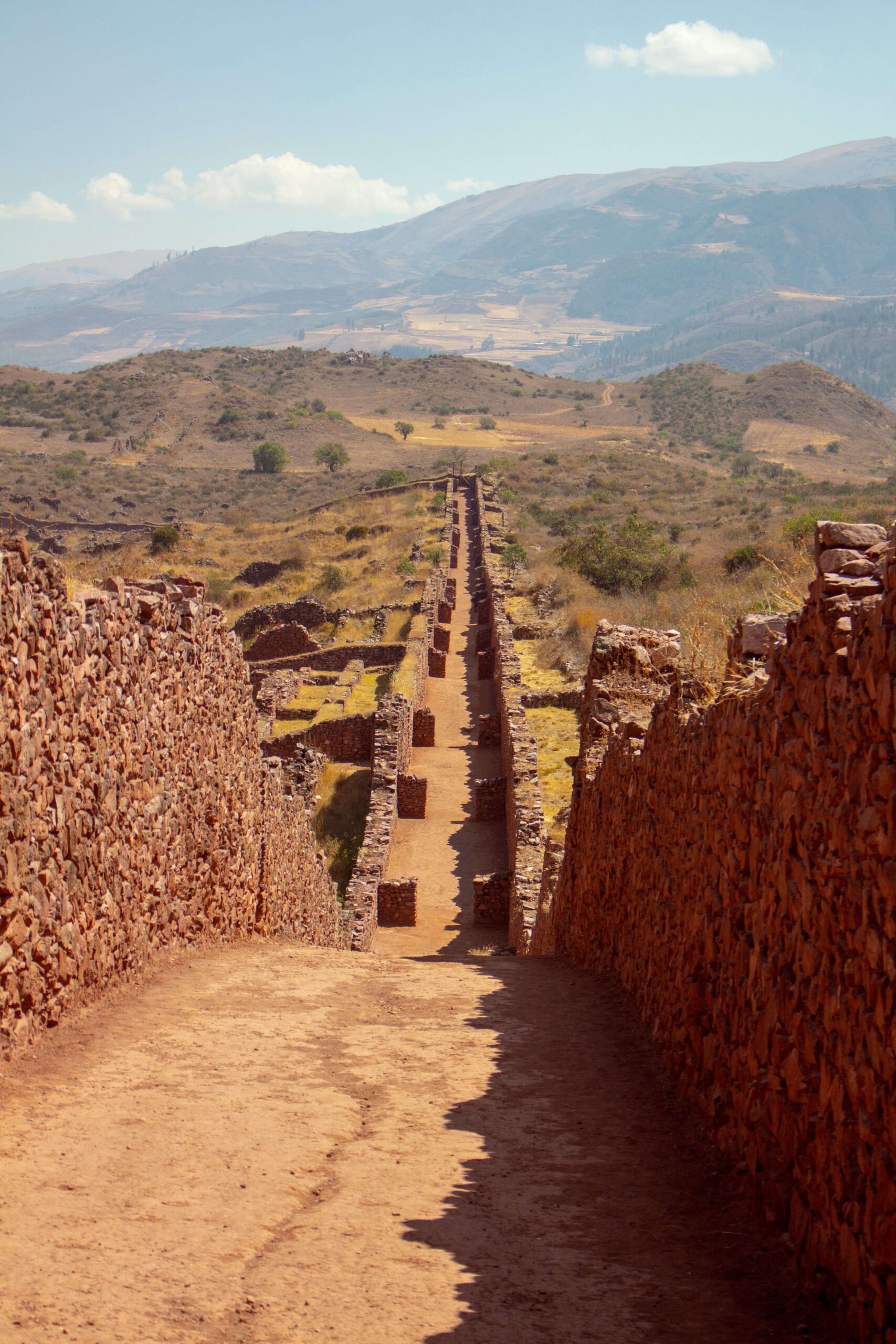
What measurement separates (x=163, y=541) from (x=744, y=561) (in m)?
30.7

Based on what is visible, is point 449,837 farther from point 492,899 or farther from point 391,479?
point 391,479

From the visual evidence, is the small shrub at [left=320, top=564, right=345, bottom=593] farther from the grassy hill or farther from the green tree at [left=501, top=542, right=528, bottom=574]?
the green tree at [left=501, top=542, right=528, bottom=574]

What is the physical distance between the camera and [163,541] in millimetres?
54969

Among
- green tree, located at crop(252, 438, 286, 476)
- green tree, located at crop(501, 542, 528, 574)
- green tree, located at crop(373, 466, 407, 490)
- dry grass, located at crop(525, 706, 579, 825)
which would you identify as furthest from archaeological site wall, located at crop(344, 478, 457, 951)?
green tree, located at crop(252, 438, 286, 476)

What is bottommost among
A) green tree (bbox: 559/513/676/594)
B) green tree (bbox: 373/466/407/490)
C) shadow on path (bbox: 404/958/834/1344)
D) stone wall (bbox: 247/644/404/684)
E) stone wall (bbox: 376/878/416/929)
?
stone wall (bbox: 376/878/416/929)

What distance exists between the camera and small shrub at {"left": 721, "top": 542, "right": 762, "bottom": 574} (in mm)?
33531

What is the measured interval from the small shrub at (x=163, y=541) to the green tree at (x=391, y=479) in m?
23.8

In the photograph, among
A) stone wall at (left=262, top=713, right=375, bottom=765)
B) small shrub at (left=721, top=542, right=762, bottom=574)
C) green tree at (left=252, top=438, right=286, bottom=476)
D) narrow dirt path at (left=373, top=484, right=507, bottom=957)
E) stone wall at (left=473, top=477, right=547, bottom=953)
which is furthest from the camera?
green tree at (left=252, top=438, right=286, bottom=476)

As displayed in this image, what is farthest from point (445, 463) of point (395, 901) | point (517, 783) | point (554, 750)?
point (395, 901)

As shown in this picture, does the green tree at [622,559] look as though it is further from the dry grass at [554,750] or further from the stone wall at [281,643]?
the dry grass at [554,750]

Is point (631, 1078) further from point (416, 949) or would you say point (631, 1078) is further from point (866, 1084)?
point (416, 949)

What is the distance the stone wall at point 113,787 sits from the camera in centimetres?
579

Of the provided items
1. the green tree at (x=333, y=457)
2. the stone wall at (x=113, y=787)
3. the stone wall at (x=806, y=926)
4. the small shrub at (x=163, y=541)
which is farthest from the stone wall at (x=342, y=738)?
the green tree at (x=333, y=457)

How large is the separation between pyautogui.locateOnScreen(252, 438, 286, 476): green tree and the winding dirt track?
86142 mm
